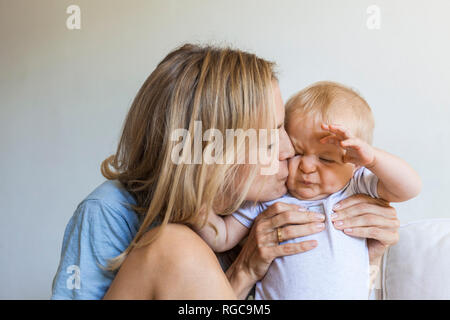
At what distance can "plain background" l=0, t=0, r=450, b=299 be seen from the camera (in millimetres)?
1593

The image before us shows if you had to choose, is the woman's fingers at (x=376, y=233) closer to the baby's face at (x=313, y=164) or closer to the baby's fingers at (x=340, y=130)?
the baby's face at (x=313, y=164)

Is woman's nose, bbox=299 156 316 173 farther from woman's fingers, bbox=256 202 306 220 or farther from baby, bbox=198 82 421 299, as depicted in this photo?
woman's fingers, bbox=256 202 306 220

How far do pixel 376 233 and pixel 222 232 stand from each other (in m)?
0.43

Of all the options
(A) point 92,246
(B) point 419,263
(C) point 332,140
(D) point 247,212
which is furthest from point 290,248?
(A) point 92,246

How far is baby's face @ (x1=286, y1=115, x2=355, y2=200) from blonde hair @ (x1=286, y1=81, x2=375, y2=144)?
1.1 inches

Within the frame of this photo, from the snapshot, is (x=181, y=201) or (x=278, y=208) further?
(x=278, y=208)

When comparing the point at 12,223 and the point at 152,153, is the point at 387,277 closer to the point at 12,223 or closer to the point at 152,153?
the point at 152,153

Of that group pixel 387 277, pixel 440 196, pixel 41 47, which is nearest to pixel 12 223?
pixel 41 47

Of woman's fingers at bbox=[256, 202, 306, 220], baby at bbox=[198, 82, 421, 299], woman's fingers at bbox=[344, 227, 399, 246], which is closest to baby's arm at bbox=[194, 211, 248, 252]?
baby at bbox=[198, 82, 421, 299]

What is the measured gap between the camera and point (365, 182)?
3.90 ft

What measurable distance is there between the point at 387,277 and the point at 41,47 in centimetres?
184

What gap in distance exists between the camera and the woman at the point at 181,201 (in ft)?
3.20
